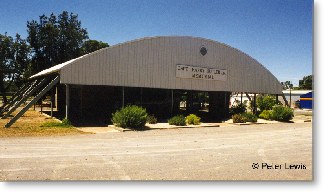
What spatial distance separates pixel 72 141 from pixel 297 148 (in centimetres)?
880

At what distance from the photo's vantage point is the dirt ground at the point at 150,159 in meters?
7.78

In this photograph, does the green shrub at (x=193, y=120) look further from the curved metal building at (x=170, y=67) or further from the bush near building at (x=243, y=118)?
the bush near building at (x=243, y=118)

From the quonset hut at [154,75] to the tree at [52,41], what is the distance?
2471cm

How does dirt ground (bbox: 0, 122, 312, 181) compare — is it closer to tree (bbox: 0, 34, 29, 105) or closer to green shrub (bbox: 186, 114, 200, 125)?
green shrub (bbox: 186, 114, 200, 125)

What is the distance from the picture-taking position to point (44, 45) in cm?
4825

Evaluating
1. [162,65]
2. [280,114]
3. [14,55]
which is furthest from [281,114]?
[14,55]

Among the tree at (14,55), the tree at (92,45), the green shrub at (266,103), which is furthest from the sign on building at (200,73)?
the tree at (92,45)

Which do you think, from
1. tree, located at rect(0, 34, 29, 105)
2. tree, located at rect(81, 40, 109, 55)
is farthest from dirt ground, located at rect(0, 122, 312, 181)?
tree, located at rect(81, 40, 109, 55)

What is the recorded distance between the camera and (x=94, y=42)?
71.2 m

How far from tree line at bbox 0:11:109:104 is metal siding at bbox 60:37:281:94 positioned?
80.2 feet

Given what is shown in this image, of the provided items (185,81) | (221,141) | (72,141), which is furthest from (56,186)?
(185,81)

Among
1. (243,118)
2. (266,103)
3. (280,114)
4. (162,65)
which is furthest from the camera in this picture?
(266,103)

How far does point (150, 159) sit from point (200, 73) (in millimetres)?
15240

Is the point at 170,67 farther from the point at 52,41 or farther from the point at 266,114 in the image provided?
the point at 52,41
